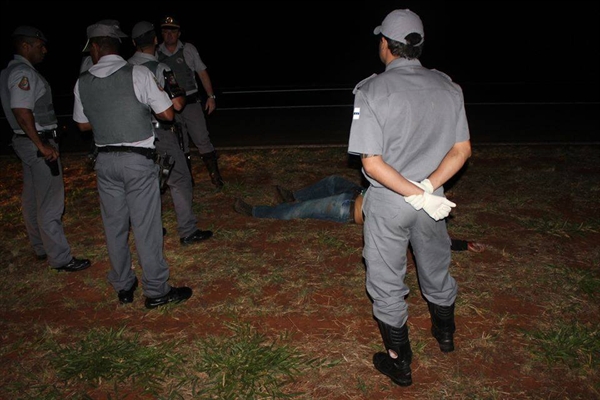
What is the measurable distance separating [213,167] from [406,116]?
14.5 feet

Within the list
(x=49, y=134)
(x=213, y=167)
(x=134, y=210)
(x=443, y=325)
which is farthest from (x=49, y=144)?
(x=443, y=325)

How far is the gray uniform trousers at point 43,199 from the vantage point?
4379 millimetres

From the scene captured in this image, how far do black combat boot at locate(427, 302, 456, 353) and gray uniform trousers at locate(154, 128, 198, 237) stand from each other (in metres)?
2.81

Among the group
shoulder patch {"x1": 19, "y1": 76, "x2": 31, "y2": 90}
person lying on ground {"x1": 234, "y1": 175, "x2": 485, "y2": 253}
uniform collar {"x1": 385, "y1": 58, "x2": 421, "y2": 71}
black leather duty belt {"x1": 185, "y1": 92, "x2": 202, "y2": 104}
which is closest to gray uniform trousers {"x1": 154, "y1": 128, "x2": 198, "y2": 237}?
person lying on ground {"x1": 234, "y1": 175, "x2": 485, "y2": 253}

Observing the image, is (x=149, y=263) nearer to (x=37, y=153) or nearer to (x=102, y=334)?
(x=102, y=334)

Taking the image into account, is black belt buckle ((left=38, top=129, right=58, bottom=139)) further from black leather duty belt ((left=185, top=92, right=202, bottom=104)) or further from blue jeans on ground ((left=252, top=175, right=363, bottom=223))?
blue jeans on ground ((left=252, top=175, right=363, bottom=223))

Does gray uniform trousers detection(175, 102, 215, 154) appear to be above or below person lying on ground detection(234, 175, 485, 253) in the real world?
above

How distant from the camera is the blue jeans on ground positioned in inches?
204

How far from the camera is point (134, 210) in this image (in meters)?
3.80

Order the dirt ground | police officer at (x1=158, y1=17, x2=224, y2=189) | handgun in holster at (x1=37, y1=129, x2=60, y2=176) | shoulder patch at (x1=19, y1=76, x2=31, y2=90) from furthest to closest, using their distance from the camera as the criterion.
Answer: police officer at (x1=158, y1=17, x2=224, y2=189) → handgun in holster at (x1=37, y1=129, x2=60, y2=176) → shoulder patch at (x1=19, y1=76, x2=31, y2=90) → the dirt ground

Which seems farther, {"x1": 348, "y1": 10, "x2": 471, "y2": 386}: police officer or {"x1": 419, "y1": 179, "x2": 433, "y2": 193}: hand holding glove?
{"x1": 419, "y1": 179, "x2": 433, "y2": 193}: hand holding glove

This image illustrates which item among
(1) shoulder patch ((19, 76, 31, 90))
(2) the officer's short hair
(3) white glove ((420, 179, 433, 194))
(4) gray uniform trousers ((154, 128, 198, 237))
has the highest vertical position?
(2) the officer's short hair

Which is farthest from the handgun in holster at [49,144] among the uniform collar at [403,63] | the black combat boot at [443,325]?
the black combat boot at [443,325]

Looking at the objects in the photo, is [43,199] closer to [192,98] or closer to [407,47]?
[192,98]
